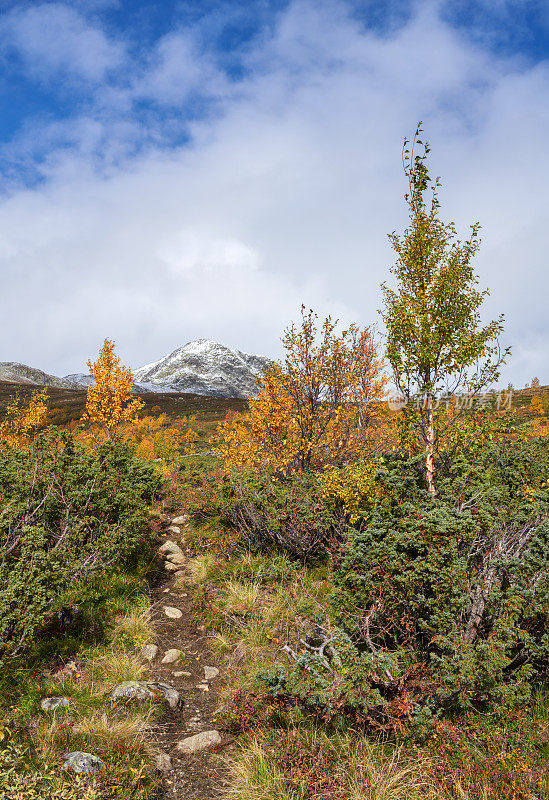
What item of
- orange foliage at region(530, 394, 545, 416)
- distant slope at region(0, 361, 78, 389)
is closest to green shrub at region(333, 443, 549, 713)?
orange foliage at region(530, 394, 545, 416)

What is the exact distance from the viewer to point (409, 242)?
23.1ft

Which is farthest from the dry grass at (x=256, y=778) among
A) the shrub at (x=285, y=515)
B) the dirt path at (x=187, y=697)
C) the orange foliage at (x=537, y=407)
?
the orange foliage at (x=537, y=407)

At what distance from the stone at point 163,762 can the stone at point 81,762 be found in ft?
2.13

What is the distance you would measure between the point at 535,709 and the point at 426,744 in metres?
1.09

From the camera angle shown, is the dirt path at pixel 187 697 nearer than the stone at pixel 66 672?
Yes

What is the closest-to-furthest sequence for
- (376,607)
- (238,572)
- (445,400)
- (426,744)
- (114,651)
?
(426,744)
(376,607)
(114,651)
(445,400)
(238,572)

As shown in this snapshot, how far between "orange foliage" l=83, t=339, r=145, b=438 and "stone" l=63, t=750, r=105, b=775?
14.9 metres

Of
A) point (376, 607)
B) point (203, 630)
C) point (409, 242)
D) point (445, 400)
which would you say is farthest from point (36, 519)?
point (409, 242)

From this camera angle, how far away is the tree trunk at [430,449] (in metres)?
6.19

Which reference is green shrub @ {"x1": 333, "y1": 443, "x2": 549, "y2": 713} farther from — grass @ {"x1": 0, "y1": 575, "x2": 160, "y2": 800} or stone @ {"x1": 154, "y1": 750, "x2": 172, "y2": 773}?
grass @ {"x1": 0, "y1": 575, "x2": 160, "y2": 800}

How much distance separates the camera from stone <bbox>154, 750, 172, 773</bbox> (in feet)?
13.8

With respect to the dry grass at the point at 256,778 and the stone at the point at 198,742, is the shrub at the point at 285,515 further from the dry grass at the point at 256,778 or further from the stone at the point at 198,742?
the dry grass at the point at 256,778

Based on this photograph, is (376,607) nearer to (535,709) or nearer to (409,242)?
(535,709)

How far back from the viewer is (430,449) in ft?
20.6
